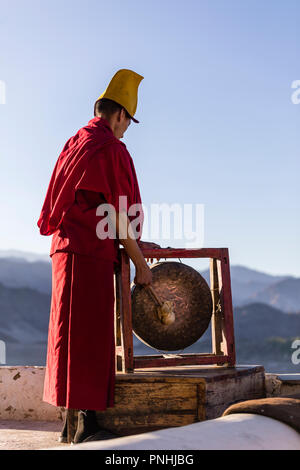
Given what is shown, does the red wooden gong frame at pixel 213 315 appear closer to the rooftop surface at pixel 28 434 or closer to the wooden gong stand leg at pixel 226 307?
the wooden gong stand leg at pixel 226 307

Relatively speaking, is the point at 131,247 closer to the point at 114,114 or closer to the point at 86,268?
the point at 86,268

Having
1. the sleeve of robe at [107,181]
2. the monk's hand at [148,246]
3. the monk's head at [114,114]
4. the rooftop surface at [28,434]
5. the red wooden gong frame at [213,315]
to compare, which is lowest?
the rooftop surface at [28,434]

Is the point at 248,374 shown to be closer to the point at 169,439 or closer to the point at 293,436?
the point at 293,436

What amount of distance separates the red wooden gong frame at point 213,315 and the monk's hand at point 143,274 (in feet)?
0.20

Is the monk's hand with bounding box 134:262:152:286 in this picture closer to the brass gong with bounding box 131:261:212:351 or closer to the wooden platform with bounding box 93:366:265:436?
the brass gong with bounding box 131:261:212:351

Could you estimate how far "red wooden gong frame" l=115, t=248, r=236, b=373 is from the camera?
3.50m

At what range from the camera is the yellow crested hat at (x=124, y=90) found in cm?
360

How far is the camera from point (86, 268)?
321 cm

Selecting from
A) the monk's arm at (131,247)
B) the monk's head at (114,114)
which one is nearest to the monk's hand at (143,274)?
the monk's arm at (131,247)

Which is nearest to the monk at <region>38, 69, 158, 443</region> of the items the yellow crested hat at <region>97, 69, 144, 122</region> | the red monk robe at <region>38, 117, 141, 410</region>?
the red monk robe at <region>38, 117, 141, 410</region>

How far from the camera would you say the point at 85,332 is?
3.17m

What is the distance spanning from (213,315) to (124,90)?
158 centimetres
